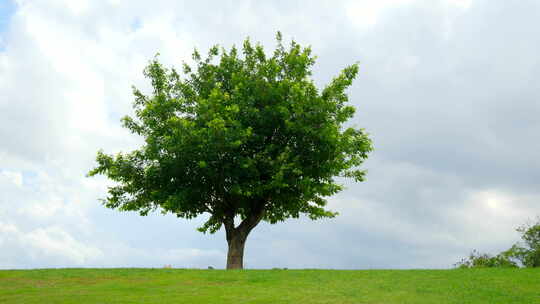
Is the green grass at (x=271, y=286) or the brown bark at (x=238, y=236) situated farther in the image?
the brown bark at (x=238, y=236)

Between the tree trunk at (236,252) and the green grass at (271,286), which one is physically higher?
the tree trunk at (236,252)

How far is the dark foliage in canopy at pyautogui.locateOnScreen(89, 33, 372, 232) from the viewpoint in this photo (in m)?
32.3

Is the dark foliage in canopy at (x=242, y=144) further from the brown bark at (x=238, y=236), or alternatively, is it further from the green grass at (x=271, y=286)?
the green grass at (x=271, y=286)

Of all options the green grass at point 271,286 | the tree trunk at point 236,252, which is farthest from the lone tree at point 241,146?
the green grass at point 271,286

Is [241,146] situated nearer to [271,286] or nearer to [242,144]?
[242,144]

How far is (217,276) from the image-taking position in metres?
26.9

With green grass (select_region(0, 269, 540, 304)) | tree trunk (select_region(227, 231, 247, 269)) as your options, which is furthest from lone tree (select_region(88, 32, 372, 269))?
green grass (select_region(0, 269, 540, 304))

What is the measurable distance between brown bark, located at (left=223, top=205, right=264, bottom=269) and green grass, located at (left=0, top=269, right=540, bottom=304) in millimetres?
5695

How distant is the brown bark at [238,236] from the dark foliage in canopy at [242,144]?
53 cm

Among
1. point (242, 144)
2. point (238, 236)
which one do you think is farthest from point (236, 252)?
point (242, 144)

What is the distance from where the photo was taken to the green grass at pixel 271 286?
20.7 meters

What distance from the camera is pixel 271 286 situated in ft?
77.2

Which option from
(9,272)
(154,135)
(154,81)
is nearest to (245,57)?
(154,81)

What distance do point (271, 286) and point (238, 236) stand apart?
1217cm
